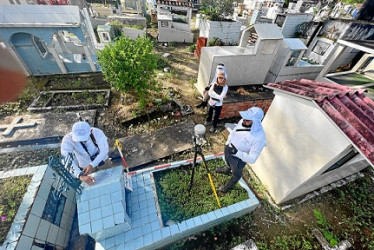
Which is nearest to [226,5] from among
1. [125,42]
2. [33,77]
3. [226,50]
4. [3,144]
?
[226,50]

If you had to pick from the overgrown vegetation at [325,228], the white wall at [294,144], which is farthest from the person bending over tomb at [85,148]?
the overgrown vegetation at [325,228]

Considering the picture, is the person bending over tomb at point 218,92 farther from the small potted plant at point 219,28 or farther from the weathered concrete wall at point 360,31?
the weathered concrete wall at point 360,31

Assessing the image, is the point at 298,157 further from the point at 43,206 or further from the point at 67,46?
the point at 67,46

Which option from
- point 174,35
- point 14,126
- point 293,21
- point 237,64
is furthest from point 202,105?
point 293,21

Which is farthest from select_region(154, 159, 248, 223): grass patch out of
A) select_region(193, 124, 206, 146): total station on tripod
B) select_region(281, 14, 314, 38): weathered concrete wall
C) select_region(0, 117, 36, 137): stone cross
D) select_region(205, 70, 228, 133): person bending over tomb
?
select_region(281, 14, 314, 38): weathered concrete wall

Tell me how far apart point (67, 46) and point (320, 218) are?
13.5 m

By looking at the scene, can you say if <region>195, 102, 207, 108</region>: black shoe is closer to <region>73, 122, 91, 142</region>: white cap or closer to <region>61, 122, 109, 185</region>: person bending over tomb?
<region>61, 122, 109, 185</region>: person bending over tomb

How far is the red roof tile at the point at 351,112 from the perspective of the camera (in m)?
2.57

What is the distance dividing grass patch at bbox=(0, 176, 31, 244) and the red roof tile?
5.83m

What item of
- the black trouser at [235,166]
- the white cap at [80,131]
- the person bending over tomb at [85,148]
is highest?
the white cap at [80,131]

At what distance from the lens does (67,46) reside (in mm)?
9328

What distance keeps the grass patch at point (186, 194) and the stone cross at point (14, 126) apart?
5.58 m

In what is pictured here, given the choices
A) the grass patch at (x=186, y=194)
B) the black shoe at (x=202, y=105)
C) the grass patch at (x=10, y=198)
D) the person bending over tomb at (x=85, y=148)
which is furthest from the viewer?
the black shoe at (x=202, y=105)

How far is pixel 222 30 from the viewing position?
12.5 m
